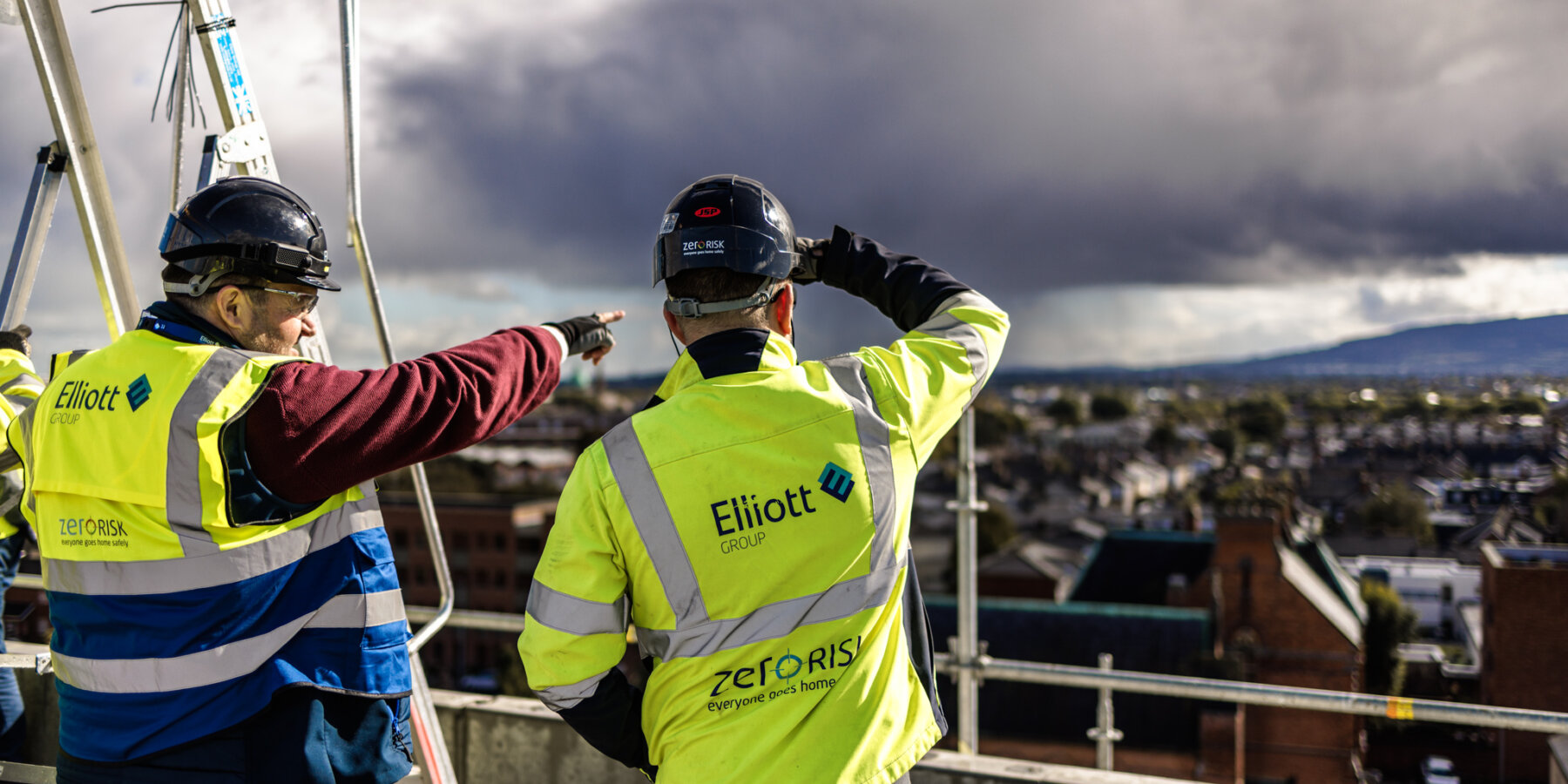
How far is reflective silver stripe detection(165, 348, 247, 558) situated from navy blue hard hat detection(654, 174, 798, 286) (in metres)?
0.74

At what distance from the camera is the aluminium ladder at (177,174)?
2.47 m

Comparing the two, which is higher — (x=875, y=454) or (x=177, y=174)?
(x=177, y=174)

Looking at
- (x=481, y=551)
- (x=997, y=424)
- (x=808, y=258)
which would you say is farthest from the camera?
(x=997, y=424)

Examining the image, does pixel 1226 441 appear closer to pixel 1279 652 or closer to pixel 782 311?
pixel 1279 652

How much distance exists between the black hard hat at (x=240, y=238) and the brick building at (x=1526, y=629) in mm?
28011

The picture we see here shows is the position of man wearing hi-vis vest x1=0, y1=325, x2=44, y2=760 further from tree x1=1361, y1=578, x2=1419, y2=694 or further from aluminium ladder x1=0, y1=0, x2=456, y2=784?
tree x1=1361, y1=578, x2=1419, y2=694

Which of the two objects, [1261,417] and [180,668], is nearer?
[180,668]

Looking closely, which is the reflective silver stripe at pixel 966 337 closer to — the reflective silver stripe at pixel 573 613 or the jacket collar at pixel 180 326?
the reflective silver stripe at pixel 573 613

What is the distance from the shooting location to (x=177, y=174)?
2670 mm

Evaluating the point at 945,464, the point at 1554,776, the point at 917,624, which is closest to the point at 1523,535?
the point at 945,464

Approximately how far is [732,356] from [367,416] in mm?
639

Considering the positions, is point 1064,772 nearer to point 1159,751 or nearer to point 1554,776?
point 1554,776

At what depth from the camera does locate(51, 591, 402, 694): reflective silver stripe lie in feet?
5.45

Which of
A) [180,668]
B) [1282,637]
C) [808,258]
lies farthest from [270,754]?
[1282,637]
